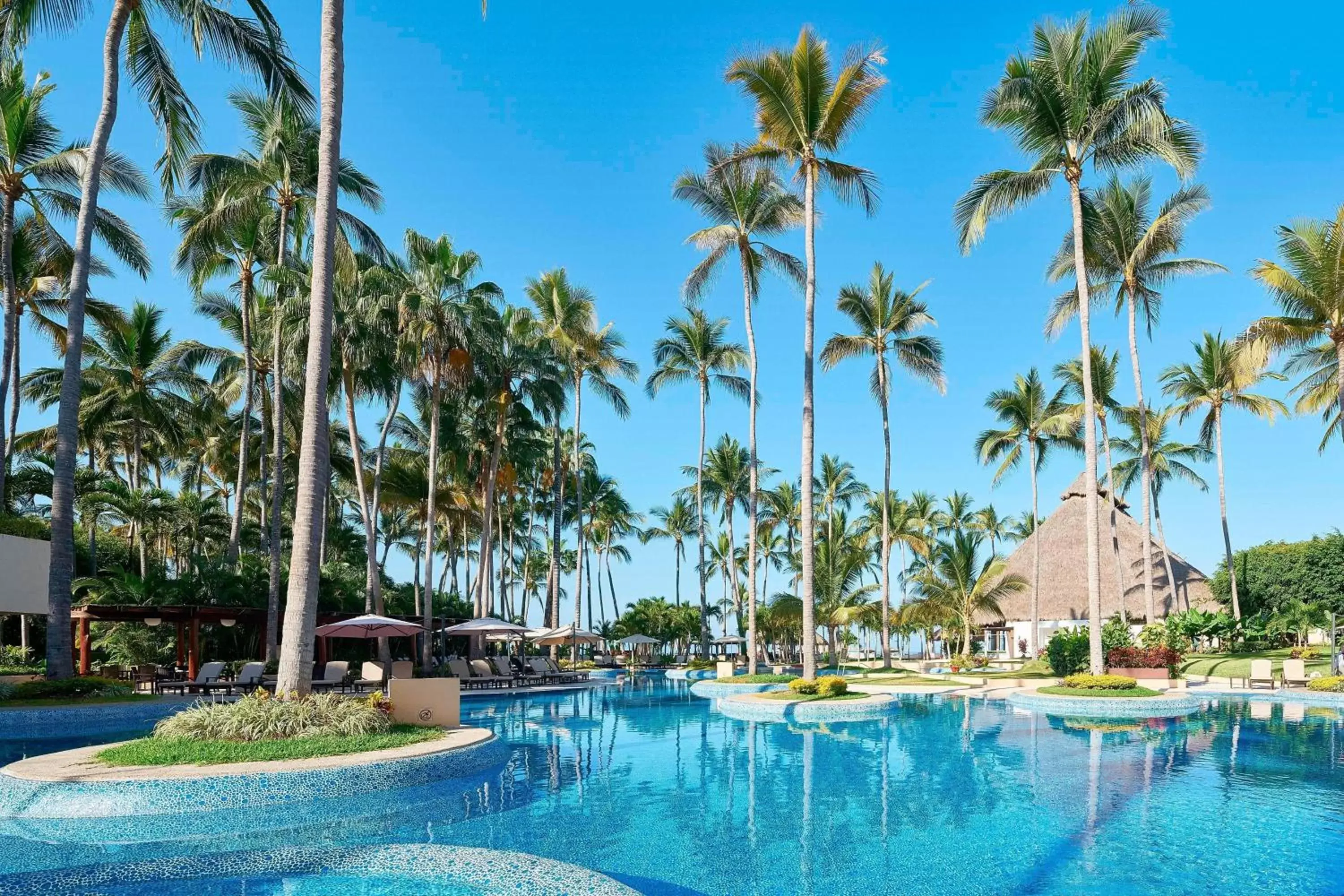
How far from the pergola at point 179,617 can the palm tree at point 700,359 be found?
17280 mm

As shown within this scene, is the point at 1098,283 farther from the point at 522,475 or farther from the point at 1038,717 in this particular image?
the point at 522,475

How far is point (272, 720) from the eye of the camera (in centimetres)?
1057

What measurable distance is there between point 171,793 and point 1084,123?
24324 mm

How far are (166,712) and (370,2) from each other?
14.6m

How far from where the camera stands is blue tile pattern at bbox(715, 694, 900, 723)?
60.6 feet

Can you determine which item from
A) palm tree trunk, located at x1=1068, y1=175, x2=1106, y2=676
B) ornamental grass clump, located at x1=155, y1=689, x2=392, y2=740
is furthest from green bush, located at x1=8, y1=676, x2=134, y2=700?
palm tree trunk, located at x1=1068, y1=175, x2=1106, y2=676

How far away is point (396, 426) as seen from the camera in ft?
124

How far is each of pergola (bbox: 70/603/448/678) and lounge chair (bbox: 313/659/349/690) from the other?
1.84 meters

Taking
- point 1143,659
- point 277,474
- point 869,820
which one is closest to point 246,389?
point 277,474

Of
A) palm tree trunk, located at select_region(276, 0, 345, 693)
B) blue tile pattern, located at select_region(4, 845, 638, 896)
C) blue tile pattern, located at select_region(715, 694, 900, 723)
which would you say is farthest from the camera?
blue tile pattern, located at select_region(715, 694, 900, 723)

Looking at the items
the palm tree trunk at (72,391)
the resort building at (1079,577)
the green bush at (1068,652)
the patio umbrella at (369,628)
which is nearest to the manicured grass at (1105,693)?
the green bush at (1068,652)

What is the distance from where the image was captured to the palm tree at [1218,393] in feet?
115

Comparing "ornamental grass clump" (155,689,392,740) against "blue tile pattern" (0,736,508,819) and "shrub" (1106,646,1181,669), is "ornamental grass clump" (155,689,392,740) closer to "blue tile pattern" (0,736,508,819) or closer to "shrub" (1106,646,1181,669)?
"blue tile pattern" (0,736,508,819)

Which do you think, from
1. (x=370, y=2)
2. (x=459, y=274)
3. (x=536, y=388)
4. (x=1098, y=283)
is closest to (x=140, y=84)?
(x=370, y=2)
